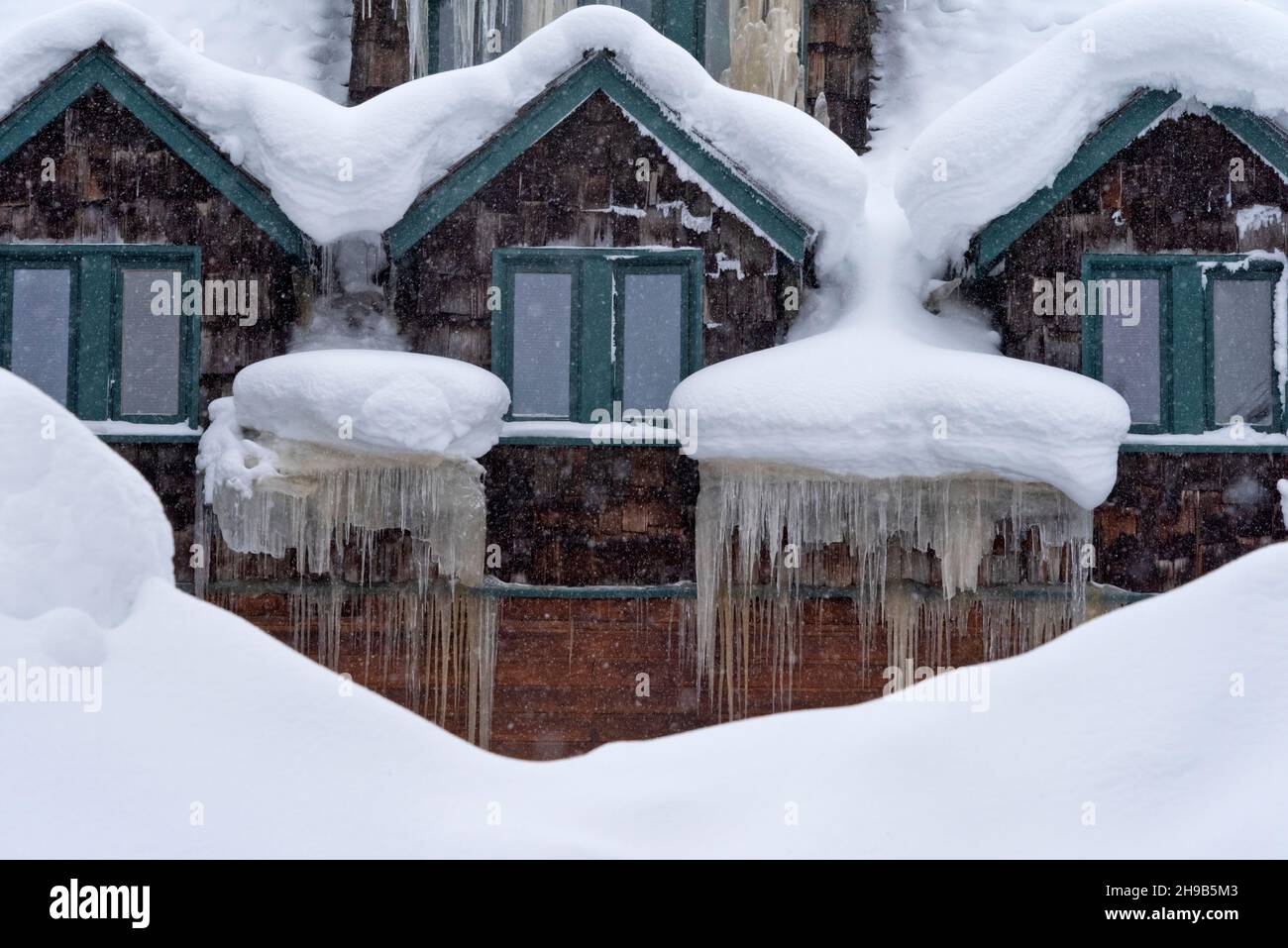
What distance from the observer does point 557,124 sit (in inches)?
320

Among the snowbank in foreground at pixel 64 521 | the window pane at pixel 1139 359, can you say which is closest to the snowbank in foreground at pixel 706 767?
the snowbank in foreground at pixel 64 521

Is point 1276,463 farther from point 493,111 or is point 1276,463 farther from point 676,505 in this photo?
point 493,111

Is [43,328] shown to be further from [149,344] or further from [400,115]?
[400,115]

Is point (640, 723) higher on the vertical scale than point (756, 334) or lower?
lower

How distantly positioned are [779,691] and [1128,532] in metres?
2.93

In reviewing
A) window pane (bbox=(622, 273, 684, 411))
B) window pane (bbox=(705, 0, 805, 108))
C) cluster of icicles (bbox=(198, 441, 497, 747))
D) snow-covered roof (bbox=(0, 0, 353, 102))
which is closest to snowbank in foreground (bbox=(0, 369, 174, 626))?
cluster of icicles (bbox=(198, 441, 497, 747))

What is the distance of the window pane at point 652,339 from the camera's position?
822 cm

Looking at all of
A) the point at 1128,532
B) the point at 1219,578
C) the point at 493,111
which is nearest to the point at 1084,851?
the point at 1219,578

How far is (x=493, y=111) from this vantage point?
26.4 feet

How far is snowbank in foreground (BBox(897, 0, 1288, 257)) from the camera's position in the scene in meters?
7.67

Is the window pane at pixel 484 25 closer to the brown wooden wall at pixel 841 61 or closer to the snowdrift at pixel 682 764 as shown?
the brown wooden wall at pixel 841 61

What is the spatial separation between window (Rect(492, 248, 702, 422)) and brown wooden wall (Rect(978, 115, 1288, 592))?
2.62 m

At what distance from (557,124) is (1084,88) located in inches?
155
